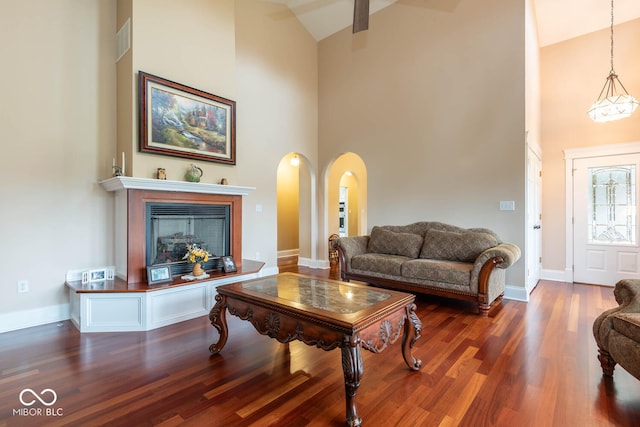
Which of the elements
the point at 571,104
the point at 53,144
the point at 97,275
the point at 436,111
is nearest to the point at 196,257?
the point at 97,275

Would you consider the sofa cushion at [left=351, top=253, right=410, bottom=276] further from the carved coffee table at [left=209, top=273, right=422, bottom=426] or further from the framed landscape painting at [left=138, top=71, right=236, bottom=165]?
the framed landscape painting at [left=138, top=71, right=236, bottom=165]

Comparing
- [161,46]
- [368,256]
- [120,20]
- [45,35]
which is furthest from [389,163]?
[45,35]

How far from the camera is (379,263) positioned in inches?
166

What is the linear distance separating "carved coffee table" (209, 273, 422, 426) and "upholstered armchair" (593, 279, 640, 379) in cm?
113

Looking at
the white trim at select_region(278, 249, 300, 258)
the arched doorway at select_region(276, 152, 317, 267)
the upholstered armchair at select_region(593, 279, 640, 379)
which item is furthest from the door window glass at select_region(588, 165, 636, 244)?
the white trim at select_region(278, 249, 300, 258)

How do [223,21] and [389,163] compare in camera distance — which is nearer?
[223,21]

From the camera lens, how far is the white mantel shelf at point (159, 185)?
9.97 ft

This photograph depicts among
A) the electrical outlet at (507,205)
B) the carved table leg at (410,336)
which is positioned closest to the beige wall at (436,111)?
the electrical outlet at (507,205)

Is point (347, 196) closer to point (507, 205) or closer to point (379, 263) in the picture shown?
point (379, 263)

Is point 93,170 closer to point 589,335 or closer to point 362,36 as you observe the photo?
point 362,36

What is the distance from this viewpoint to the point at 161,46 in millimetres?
3439

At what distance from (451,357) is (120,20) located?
15.5ft

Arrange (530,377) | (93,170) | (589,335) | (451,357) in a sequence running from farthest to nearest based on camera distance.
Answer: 1. (93,170)
2. (589,335)
3. (451,357)
4. (530,377)

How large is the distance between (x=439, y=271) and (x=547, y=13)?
13.4ft
